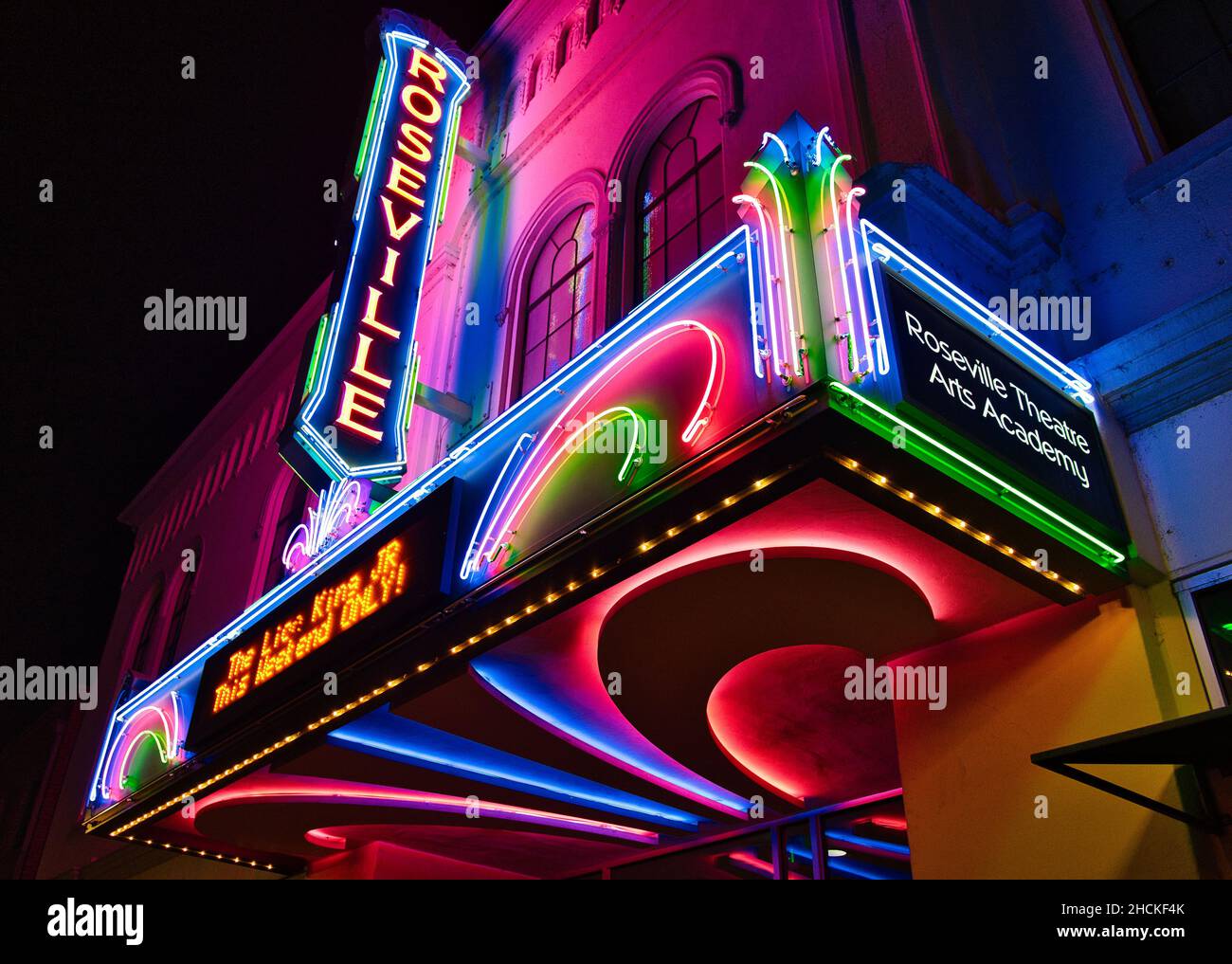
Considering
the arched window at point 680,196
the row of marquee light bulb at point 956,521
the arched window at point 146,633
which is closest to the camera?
the row of marquee light bulb at point 956,521

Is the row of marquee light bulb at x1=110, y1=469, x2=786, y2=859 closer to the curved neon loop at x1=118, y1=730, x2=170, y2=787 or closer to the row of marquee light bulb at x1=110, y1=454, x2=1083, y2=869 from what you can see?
the row of marquee light bulb at x1=110, y1=454, x2=1083, y2=869

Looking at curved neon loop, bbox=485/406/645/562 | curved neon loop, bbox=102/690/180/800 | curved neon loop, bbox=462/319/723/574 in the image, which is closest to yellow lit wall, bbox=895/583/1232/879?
curved neon loop, bbox=485/406/645/562

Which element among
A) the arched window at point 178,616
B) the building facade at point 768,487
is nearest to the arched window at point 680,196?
the building facade at point 768,487

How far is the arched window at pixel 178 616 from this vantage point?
16266mm

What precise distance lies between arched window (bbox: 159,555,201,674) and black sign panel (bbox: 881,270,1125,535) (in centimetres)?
1495

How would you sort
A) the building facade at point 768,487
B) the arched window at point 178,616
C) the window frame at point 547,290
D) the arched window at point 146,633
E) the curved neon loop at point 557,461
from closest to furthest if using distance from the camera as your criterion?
the building facade at point 768,487 → the curved neon loop at point 557,461 → the window frame at point 547,290 → the arched window at point 178,616 → the arched window at point 146,633

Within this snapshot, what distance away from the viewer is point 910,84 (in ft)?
23.6

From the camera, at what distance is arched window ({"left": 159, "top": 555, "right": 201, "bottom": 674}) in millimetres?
16266

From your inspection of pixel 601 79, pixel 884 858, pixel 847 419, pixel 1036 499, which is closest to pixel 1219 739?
pixel 1036 499

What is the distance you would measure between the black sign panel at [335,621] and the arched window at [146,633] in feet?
33.4

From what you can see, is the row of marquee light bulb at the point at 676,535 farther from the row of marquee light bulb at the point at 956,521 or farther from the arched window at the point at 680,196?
the arched window at the point at 680,196

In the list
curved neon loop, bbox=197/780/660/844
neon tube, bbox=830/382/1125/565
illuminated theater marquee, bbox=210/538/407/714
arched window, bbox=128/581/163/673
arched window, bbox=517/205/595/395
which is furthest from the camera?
arched window, bbox=128/581/163/673

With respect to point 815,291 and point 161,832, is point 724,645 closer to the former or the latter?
point 815,291

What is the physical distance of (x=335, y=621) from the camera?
7.07 m
